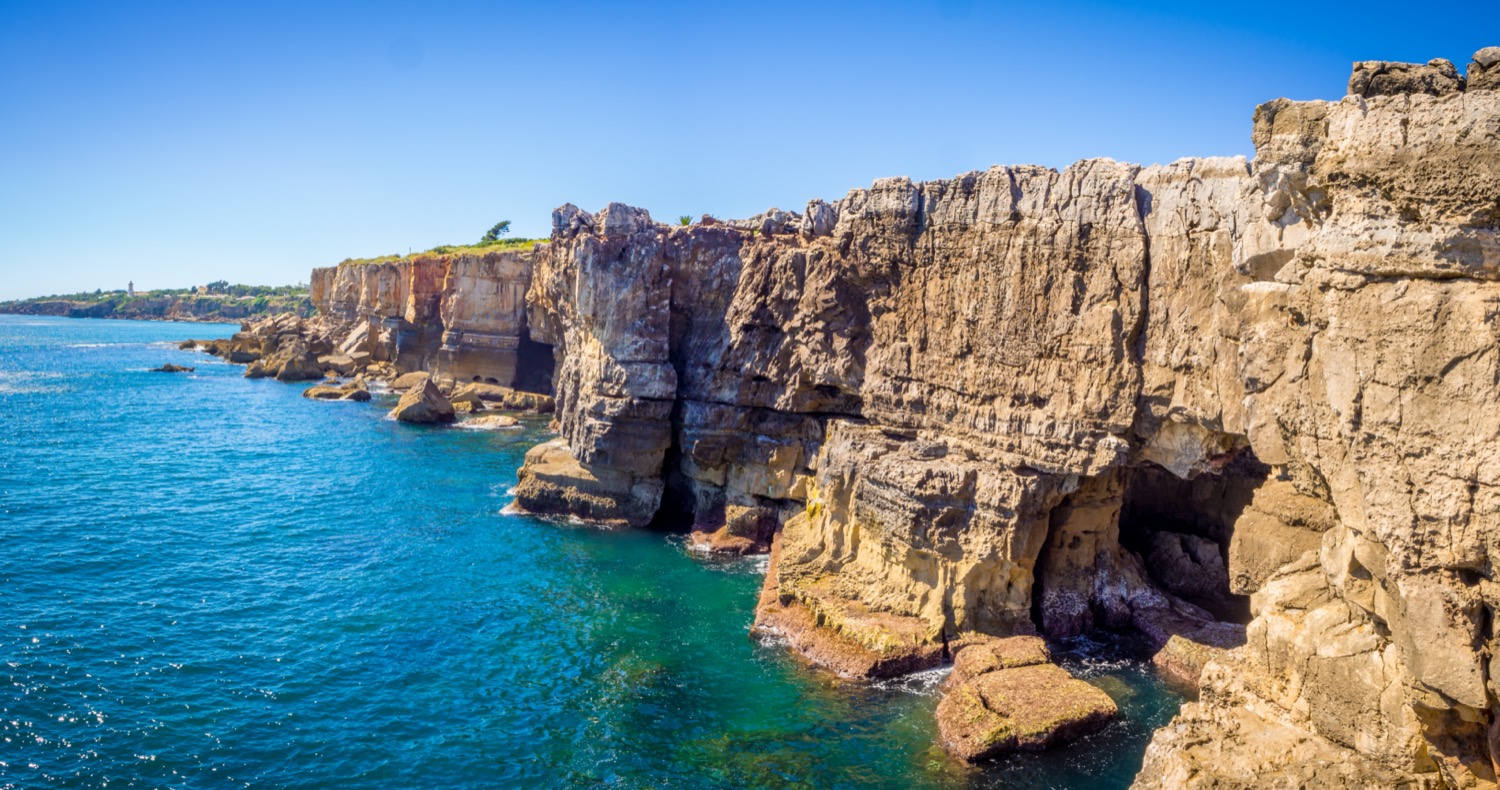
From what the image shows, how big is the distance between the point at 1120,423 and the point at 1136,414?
559mm

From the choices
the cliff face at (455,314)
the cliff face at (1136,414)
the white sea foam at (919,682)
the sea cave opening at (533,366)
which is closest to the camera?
the cliff face at (1136,414)

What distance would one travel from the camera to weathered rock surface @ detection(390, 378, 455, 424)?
7125 cm

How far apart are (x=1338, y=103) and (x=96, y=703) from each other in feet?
109

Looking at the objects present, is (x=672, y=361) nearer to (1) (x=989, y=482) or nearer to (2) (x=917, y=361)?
(2) (x=917, y=361)

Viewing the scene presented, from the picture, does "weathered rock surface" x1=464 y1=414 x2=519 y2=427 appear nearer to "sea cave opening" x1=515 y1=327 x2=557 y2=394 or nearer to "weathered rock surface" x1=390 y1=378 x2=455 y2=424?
"weathered rock surface" x1=390 y1=378 x2=455 y2=424

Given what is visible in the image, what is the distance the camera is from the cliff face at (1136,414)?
13.0m

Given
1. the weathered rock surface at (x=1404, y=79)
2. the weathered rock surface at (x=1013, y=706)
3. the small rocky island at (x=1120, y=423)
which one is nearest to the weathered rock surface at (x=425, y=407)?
the small rocky island at (x=1120, y=423)

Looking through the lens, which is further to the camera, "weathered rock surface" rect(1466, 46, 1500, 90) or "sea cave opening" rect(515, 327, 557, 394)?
"sea cave opening" rect(515, 327, 557, 394)

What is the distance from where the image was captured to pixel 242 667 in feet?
90.5

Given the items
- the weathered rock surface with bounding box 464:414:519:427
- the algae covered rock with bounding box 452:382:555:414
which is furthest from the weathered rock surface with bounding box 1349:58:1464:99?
the algae covered rock with bounding box 452:382:555:414

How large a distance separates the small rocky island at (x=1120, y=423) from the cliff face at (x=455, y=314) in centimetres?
1858

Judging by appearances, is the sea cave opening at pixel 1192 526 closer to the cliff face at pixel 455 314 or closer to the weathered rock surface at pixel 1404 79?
the weathered rock surface at pixel 1404 79

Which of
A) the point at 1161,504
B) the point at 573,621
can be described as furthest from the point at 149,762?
the point at 1161,504

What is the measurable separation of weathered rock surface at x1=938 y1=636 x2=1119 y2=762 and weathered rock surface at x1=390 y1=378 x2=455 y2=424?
184ft
